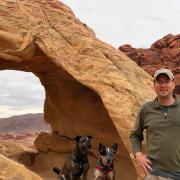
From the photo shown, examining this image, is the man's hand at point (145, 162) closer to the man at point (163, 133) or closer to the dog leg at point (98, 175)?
the man at point (163, 133)

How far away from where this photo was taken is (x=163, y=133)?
4.13m

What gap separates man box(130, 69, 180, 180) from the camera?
13.4ft

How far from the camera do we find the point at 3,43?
36.2ft

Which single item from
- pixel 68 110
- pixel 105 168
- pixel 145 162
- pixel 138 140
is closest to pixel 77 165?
pixel 105 168

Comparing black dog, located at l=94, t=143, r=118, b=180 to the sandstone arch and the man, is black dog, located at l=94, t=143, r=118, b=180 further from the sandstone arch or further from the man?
the man

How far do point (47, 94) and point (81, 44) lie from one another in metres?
4.65

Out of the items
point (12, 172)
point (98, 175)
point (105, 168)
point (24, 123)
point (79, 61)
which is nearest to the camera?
point (12, 172)

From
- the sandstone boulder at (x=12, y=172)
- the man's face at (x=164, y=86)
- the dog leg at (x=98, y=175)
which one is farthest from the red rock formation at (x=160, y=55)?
the man's face at (x=164, y=86)

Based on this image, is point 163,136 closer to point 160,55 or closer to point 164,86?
point 164,86

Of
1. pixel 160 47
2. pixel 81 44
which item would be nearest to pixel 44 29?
pixel 81 44

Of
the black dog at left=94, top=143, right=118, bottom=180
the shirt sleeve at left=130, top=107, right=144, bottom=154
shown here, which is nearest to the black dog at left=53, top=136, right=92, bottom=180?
the black dog at left=94, top=143, right=118, bottom=180

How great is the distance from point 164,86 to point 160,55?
53.2ft

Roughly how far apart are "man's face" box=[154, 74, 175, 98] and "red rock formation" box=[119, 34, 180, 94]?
14.9 metres

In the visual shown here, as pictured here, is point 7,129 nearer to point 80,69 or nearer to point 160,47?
point 160,47
